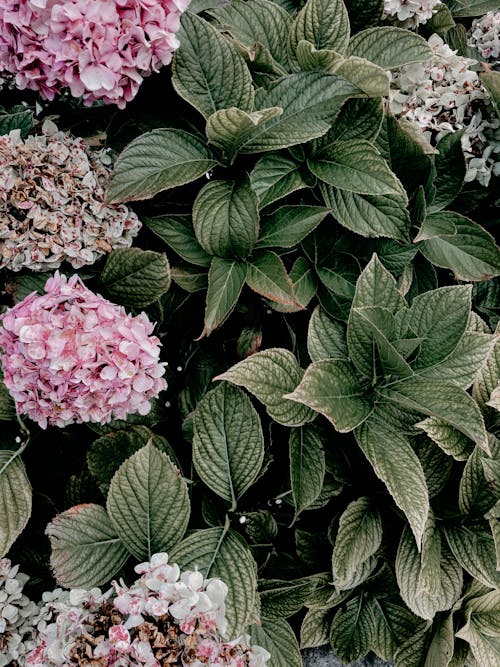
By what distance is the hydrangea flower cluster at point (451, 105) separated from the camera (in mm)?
1377

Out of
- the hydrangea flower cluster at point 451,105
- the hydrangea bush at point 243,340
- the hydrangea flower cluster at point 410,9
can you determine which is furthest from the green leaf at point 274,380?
the hydrangea flower cluster at point 410,9

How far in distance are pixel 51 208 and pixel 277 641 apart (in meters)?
0.83

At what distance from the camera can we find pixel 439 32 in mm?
1534

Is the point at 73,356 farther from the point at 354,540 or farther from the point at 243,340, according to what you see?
the point at 354,540

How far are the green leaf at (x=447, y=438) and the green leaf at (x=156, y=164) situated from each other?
56cm

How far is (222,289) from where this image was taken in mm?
1187

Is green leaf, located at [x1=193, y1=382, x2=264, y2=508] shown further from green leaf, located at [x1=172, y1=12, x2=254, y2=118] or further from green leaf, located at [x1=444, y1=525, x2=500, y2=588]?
green leaf, located at [x1=172, y1=12, x2=254, y2=118]

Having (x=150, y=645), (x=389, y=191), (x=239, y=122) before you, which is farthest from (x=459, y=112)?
(x=150, y=645)

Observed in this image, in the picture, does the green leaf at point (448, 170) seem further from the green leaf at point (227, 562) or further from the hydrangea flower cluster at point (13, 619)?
the hydrangea flower cluster at point (13, 619)

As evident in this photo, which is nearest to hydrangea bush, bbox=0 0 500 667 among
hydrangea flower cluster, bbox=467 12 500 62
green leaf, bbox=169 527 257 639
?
green leaf, bbox=169 527 257 639

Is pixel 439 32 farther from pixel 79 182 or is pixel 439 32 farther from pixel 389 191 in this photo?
pixel 79 182

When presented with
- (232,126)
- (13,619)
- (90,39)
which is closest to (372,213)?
(232,126)

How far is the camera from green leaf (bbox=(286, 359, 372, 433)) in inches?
42.7

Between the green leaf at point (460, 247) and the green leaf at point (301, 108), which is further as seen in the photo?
the green leaf at point (460, 247)
